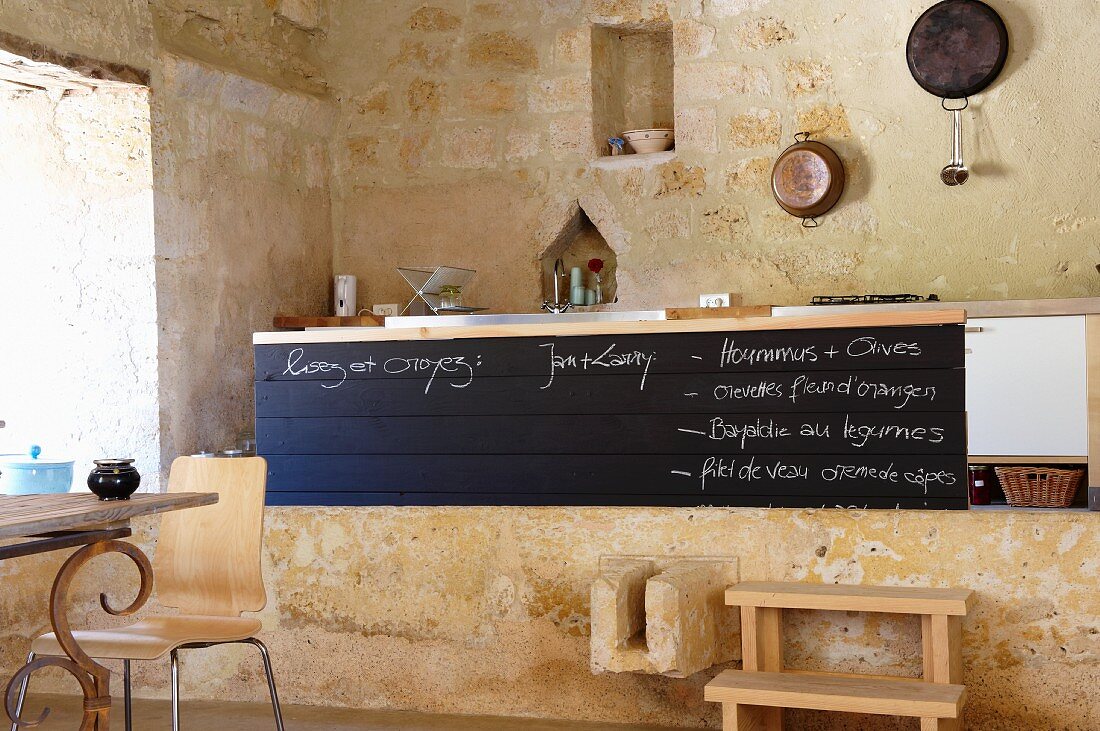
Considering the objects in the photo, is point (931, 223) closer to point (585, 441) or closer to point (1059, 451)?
point (1059, 451)

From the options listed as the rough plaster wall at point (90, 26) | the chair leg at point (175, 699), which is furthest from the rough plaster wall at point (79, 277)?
the chair leg at point (175, 699)

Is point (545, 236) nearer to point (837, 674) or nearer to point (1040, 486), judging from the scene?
point (1040, 486)

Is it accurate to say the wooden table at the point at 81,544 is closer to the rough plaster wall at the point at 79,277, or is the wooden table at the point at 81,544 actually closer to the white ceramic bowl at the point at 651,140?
the rough plaster wall at the point at 79,277

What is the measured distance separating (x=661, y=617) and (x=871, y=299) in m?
2.09

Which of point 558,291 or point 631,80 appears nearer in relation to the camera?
point 558,291

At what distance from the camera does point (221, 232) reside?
484cm

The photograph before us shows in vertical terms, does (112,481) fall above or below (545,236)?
below

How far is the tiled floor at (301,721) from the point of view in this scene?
11.4ft

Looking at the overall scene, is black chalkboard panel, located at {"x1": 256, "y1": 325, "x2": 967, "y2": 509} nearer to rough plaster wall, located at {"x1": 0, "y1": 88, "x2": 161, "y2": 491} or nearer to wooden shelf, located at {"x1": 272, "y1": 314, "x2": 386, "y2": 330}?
rough plaster wall, located at {"x1": 0, "y1": 88, "x2": 161, "y2": 491}

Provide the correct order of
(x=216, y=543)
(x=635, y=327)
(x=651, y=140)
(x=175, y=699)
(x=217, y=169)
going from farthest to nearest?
(x=651, y=140)
(x=217, y=169)
(x=635, y=327)
(x=216, y=543)
(x=175, y=699)

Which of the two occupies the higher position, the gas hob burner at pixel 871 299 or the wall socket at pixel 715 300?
the wall socket at pixel 715 300

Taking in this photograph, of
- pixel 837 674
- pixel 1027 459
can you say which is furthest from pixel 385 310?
pixel 837 674

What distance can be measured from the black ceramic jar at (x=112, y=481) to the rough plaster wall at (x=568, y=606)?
3.57 ft

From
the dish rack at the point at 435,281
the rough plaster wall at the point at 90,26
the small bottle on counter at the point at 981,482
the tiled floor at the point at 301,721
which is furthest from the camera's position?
the dish rack at the point at 435,281
